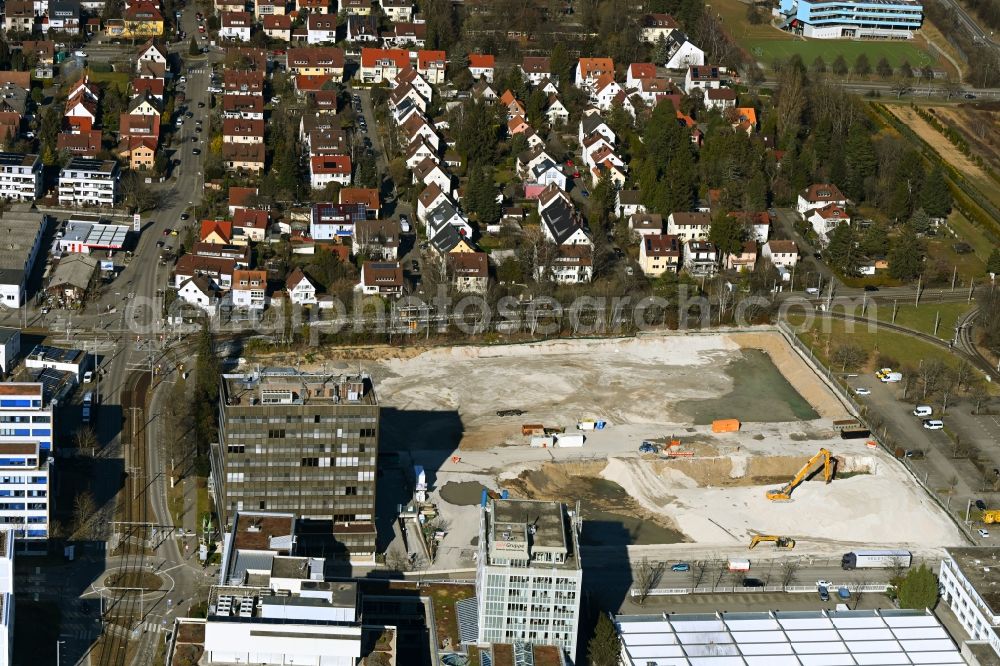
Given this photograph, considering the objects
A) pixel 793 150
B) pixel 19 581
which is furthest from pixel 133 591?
pixel 793 150

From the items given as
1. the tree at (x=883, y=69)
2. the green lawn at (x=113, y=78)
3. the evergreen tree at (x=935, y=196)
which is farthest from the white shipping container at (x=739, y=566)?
the tree at (x=883, y=69)

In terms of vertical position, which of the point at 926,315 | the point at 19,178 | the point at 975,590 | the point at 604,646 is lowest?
the point at 604,646

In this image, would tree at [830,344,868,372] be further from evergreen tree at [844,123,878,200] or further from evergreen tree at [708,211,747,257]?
evergreen tree at [844,123,878,200]

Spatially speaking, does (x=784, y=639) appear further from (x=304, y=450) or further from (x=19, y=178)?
(x=19, y=178)

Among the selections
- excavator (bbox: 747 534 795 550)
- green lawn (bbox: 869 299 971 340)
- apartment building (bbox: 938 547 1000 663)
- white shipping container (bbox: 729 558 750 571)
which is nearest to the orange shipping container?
excavator (bbox: 747 534 795 550)

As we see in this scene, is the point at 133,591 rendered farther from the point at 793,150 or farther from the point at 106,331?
the point at 793,150

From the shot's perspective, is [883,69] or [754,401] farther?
[883,69]

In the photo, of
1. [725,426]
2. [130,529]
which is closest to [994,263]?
[725,426]
